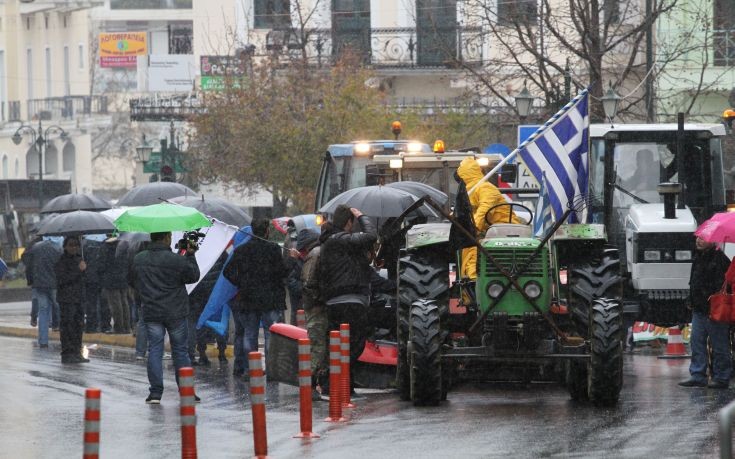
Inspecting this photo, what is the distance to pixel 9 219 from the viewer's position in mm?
55500

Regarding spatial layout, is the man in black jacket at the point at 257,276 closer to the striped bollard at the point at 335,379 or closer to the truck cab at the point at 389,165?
the truck cab at the point at 389,165

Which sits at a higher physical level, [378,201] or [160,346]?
[378,201]

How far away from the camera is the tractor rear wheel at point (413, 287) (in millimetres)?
17188

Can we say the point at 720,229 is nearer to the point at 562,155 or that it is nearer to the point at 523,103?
the point at 562,155

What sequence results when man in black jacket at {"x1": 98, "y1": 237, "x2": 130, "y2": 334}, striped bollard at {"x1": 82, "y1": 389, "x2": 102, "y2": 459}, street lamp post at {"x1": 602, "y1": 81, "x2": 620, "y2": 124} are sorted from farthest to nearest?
street lamp post at {"x1": 602, "y1": 81, "x2": 620, "y2": 124}, man in black jacket at {"x1": 98, "y1": 237, "x2": 130, "y2": 334}, striped bollard at {"x1": 82, "y1": 389, "x2": 102, "y2": 459}

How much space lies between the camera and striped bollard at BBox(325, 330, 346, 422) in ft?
52.2

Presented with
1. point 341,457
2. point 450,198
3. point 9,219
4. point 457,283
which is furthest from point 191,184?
point 341,457

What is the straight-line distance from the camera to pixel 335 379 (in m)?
16.0

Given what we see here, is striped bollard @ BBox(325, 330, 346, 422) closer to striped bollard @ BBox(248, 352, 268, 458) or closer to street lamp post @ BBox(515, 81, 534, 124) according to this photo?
striped bollard @ BBox(248, 352, 268, 458)

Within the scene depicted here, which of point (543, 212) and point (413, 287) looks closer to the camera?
point (413, 287)

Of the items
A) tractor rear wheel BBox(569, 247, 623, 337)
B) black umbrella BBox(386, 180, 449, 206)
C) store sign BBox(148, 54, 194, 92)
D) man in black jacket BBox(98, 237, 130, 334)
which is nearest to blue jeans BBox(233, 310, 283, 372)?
black umbrella BBox(386, 180, 449, 206)

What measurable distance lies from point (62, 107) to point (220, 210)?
213ft

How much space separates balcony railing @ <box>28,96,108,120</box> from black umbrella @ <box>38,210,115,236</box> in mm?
59229

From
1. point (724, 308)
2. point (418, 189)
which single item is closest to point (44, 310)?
point (418, 189)
